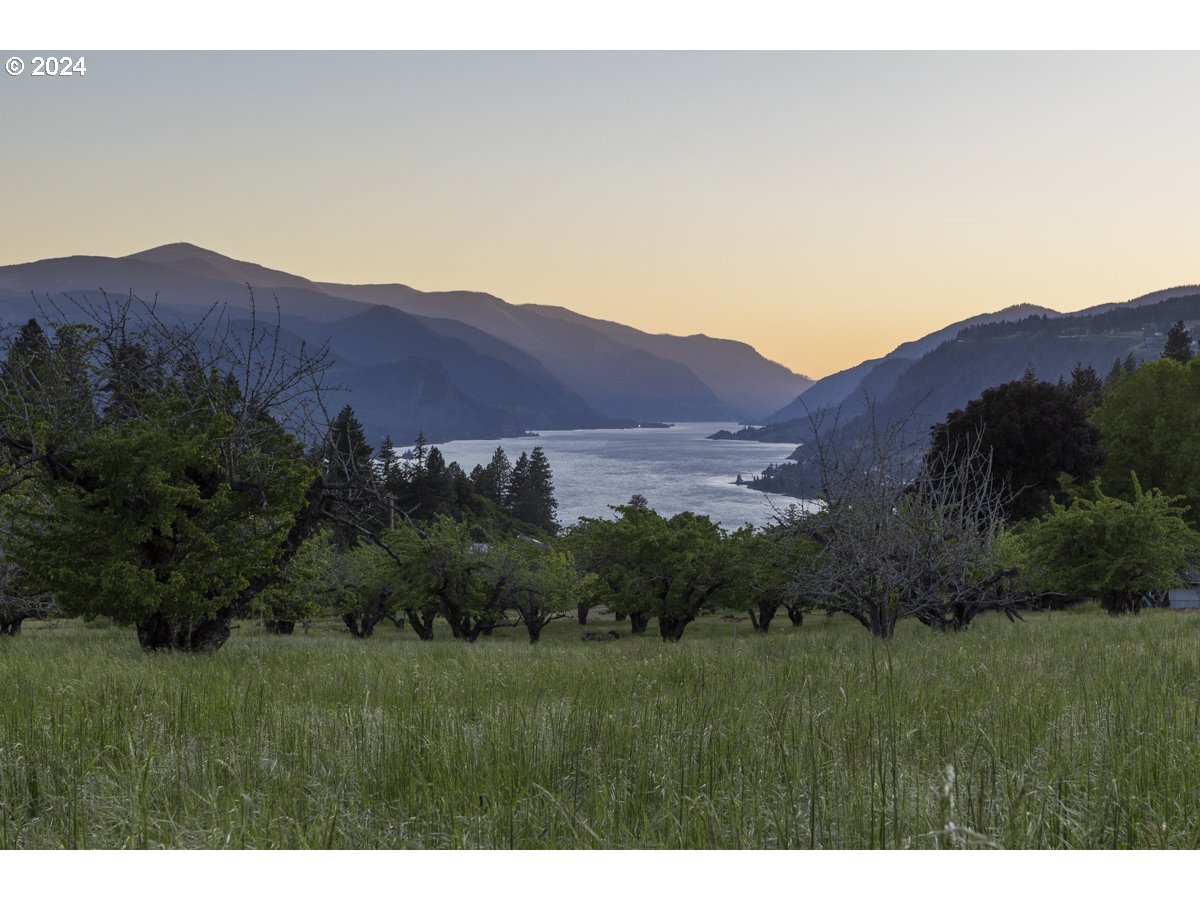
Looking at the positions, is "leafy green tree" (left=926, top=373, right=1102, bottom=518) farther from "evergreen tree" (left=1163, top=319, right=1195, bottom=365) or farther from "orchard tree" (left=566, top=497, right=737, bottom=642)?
"evergreen tree" (left=1163, top=319, right=1195, bottom=365)

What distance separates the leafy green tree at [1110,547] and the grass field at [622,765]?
2354cm

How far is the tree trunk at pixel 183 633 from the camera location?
1411cm

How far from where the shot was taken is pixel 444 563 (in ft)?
116

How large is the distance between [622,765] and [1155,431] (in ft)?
170

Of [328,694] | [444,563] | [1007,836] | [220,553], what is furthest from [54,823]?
[444,563]

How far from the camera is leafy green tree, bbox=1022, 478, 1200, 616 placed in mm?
26516

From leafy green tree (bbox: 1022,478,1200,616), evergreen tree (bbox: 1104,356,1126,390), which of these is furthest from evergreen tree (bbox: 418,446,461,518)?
leafy green tree (bbox: 1022,478,1200,616)

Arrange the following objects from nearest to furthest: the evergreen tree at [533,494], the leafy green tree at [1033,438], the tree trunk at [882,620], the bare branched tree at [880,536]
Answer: the bare branched tree at [880,536] < the tree trunk at [882,620] < the leafy green tree at [1033,438] < the evergreen tree at [533,494]

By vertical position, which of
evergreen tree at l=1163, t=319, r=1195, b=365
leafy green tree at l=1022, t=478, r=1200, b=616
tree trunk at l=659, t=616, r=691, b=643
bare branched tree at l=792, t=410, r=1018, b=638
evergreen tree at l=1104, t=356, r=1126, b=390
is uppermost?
evergreen tree at l=1163, t=319, r=1195, b=365

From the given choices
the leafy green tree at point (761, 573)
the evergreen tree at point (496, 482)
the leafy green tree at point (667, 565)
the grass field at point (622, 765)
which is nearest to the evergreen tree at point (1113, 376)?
the leafy green tree at point (761, 573)

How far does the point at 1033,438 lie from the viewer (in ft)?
151

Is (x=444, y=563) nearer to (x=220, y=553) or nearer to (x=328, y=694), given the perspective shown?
(x=220, y=553)

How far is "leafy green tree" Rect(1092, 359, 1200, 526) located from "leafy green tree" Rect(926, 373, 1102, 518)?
1.46 m

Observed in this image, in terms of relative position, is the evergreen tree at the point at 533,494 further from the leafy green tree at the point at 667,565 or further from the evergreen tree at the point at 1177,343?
the evergreen tree at the point at 1177,343
